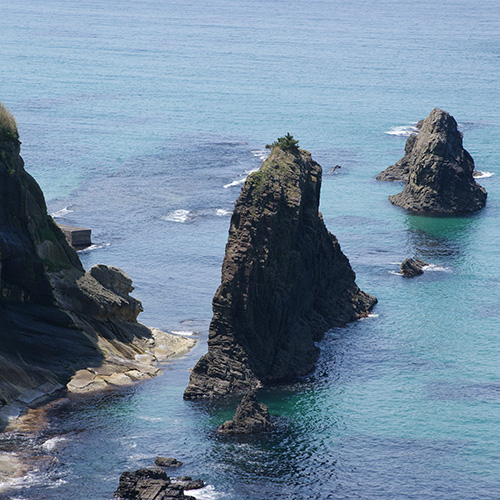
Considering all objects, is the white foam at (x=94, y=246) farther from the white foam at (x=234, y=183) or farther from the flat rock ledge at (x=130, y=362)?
the white foam at (x=234, y=183)

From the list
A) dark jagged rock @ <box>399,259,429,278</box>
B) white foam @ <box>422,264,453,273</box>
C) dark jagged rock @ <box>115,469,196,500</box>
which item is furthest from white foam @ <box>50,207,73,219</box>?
dark jagged rock @ <box>115,469,196,500</box>

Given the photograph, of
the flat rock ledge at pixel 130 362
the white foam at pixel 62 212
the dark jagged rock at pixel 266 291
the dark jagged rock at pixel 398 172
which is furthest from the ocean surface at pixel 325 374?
the dark jagged rock at pixel 398 172

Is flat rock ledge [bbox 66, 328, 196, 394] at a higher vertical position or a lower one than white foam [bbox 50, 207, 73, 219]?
lower

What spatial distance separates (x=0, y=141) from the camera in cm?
8319

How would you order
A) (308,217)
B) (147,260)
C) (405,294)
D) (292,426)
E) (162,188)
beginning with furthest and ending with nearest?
(162,188)
(147,260)
(405,294)
(308,217)
(292,426)

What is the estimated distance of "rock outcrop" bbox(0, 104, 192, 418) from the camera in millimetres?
78562

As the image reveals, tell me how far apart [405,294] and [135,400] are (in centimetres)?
4172

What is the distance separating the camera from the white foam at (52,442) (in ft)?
221

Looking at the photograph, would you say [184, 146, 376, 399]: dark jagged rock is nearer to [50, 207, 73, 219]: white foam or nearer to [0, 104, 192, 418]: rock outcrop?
[0, 104, 192, 418]: rock outcrop

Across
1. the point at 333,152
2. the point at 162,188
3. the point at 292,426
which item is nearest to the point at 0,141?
the point at 292,426

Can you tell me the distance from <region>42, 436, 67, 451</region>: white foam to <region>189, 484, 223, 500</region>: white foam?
11191mm

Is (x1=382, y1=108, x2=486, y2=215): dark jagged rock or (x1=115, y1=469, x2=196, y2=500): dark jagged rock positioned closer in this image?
(x1=115, y1=469, x2=196, y2=500): dark jagged rock

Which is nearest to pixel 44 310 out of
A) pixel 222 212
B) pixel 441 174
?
pixel 222 212

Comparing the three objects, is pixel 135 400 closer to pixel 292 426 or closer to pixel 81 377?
pixel 81 377
